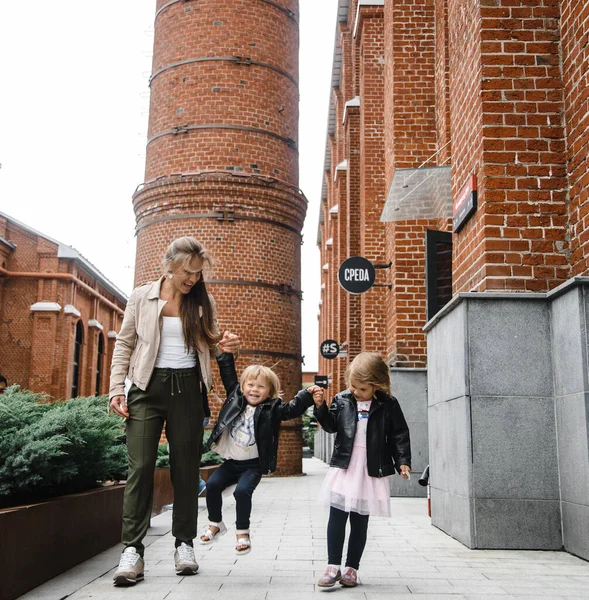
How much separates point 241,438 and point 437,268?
20.3 ft

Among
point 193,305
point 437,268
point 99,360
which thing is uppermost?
point 99,360

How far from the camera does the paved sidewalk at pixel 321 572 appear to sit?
167 inches

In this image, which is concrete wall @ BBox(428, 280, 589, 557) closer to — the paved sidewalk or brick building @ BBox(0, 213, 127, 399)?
the paved sidewalk

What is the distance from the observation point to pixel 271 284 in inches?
760

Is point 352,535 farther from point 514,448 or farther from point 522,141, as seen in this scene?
point 522,141

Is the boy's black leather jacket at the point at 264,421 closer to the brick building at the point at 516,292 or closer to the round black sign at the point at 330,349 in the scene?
the brick building at the point at 516,292

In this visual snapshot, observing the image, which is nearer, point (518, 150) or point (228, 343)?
point (228, 343)

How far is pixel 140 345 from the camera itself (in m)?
4.92

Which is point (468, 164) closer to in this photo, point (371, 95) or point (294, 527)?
point (294, 527)

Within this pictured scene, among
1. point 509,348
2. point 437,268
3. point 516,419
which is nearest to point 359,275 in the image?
point 437,268

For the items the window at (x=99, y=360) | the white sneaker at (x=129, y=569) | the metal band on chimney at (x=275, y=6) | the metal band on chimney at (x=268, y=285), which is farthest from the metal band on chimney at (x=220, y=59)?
the window at (x=99, y=360)

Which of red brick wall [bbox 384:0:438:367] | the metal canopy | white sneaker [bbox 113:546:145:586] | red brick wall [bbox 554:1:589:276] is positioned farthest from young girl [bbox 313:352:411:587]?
red brick wall [bbox 384:0:438:367]

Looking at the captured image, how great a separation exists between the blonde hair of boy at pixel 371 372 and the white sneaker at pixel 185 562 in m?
1.52

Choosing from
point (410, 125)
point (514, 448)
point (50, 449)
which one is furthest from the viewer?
point (410, 125)
